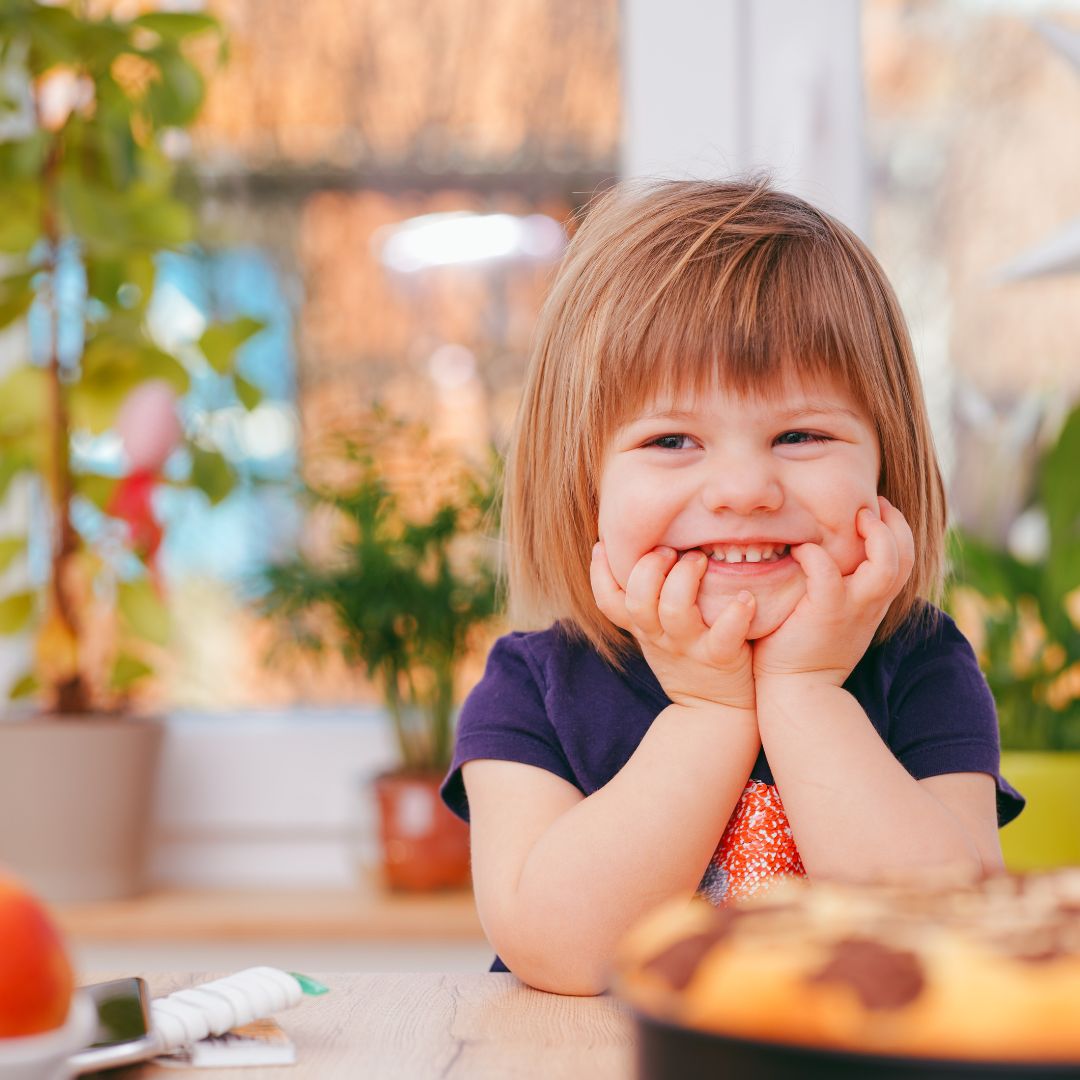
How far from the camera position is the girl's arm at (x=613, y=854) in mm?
705

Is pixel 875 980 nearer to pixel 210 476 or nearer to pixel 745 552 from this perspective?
pixel 745 552

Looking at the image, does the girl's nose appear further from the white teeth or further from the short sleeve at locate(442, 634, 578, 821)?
the short sleeve at locate(442, 634, 578, 821)

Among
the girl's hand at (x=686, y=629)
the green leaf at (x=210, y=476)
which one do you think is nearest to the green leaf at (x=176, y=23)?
the green leaf at (x=210, y=476)

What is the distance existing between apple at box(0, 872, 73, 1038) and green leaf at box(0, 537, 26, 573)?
1.34 m

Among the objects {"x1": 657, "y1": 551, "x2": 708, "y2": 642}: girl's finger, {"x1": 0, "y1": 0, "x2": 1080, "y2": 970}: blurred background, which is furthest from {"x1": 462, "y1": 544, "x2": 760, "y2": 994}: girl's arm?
{"x1": 0, "y1": 0, "x2": 1080, "y2": 970}: blurred background

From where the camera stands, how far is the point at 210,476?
164 centimetres

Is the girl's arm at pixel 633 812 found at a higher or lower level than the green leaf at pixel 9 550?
lower

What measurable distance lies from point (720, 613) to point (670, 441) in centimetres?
11

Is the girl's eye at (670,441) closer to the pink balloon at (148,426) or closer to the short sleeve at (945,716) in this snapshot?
the short sleeve at (945,716)

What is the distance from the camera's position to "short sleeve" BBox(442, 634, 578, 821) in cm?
85

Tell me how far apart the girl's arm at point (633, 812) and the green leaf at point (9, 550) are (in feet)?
3.28

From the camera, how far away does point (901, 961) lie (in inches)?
11.7

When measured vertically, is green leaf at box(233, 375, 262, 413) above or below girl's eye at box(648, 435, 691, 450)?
above

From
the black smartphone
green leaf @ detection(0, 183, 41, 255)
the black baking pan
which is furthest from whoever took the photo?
green leaf @ detection(0, 183, 41, 255)
